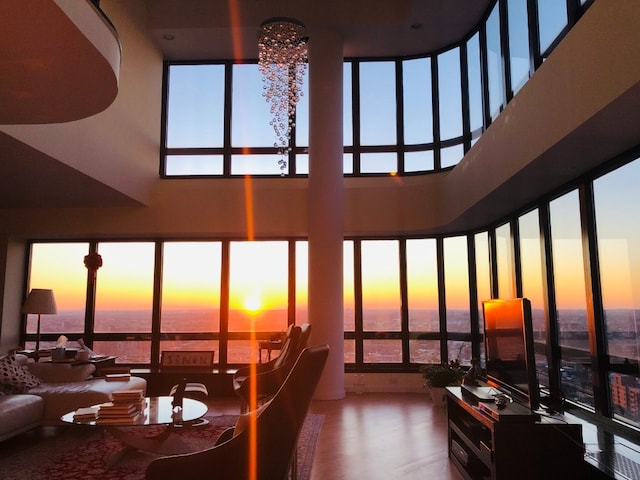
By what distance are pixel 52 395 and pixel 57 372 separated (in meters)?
0.66

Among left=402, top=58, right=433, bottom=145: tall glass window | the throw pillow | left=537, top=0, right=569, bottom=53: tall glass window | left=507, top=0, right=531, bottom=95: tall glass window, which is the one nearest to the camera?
left=537, top=0, right=569, bottom=53: tall glass window

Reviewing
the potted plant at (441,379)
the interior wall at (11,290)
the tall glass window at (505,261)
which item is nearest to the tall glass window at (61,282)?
the interior wall at (11,290)

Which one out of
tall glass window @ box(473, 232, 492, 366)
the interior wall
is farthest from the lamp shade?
tall glass window @ box(473, 232, 492, 366)

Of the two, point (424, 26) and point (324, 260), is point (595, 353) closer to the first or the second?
point (324, 260)

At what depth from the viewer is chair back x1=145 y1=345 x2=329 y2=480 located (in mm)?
2070

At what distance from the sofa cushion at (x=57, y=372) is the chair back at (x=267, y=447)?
3976 millimetres

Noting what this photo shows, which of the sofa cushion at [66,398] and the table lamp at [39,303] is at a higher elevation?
the table lamp at [39,303]

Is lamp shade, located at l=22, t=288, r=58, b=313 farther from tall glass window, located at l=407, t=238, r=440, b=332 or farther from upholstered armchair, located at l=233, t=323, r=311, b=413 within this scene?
tall glass window, located at l=407, t=238, r=440, b=332

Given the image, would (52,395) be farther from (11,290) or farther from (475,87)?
(475,87)

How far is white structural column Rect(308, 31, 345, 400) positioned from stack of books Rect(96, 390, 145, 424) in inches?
121

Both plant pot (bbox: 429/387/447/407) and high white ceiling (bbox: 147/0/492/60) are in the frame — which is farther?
high white ceiling (bbox: 147/0/492/60)

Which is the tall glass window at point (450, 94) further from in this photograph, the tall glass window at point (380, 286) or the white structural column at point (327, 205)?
the tall glass window at point (380, 286)

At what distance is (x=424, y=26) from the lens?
23.2 ft

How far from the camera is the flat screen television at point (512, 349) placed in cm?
311
